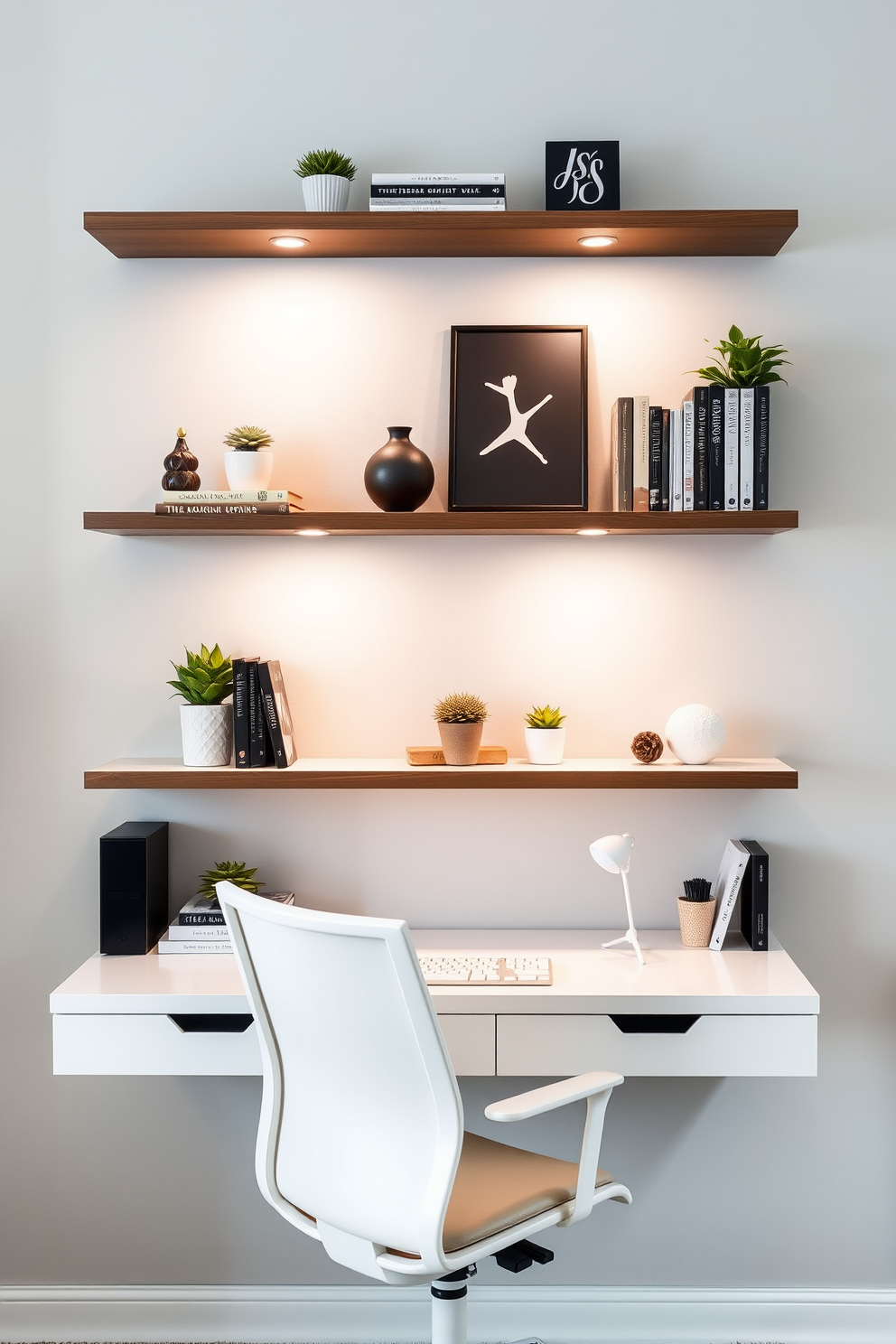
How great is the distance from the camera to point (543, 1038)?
2020 mm

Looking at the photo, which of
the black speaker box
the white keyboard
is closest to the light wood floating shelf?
the black speaker box

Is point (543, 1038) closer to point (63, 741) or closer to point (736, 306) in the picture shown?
point (63, 741)

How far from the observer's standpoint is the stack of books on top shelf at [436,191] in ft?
7.24

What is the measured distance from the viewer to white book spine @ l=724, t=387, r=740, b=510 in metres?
2.20

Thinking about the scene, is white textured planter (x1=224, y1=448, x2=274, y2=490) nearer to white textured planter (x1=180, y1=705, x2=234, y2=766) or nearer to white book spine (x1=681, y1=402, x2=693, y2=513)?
white textured planter (x1=180, y1=705, x2=234, y2=766)

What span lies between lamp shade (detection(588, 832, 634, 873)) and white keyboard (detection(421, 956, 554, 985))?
22cm

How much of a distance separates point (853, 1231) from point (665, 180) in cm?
228

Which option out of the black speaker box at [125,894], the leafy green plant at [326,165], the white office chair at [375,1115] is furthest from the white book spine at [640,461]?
the black speaker box at [125,894]

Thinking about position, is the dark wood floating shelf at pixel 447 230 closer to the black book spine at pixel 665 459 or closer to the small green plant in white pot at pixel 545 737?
the black book spine at pixel 665 459

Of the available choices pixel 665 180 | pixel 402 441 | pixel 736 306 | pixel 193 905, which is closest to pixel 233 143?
pixel 402 441

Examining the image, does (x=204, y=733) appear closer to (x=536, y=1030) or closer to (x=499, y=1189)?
(x=536, y=1030)

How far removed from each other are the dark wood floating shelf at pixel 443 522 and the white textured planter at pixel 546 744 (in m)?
0.41

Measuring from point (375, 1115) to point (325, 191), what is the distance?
1719 mm

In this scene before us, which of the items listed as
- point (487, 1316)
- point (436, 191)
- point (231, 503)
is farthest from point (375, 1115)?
point (436, 191)
